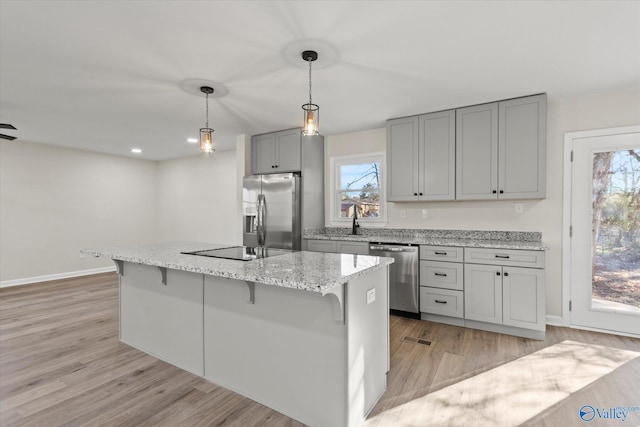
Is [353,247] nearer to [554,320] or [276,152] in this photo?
[276,152]

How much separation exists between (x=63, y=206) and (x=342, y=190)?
520cm

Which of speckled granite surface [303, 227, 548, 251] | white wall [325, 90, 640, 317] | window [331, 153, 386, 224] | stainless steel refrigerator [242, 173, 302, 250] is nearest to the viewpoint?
white wall [325, 90, 640, 317]

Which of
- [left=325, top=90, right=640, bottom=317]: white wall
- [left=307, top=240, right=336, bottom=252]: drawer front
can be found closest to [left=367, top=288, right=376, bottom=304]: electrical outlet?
[left=307, top=240, right=336, bottom=252]: drawer front

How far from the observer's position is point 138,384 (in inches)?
89.0

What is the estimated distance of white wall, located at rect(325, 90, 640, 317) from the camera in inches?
123

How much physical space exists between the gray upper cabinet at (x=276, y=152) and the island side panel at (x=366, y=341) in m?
2.71

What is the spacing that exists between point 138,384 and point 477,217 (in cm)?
374

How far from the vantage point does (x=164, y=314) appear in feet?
8.54

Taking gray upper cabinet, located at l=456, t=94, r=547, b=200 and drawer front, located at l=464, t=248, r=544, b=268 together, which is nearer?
drawer front, located at l=464, t=248, r=544, b=268

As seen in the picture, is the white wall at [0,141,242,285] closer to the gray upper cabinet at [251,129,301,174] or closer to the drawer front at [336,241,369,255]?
the gray upper cabinet at [251,129,301,174]


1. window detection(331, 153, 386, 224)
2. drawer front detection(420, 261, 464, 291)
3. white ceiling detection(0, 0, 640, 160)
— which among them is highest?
white ceiling detection(0, 0, 640, 160)

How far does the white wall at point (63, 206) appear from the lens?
17.1 ft

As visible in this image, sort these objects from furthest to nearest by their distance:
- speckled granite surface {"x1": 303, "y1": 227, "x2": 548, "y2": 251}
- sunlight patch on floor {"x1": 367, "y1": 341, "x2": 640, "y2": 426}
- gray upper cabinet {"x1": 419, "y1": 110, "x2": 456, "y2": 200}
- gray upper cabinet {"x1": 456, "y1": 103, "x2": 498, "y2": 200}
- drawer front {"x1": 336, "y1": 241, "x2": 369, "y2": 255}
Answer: drawer front {"x1": 336, "y1": 241, "x2": 369, "y2": 255}, gray upper cabinet {"x1": 419, "y1": 110, "x2": 456, "y2": 200}, gray upper cabinet {"x1": 456, "y1": 103, "x2": 498, "y2": 200}, speckled granite surface {"x1": 303, "y1": 227, "x2": 548, "y2": 251}, sunlight patch on floor {"x1": 367, "y1": 341, "x2": 640, "y2": 426}

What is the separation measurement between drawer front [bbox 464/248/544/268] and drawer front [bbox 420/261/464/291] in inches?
6.4
